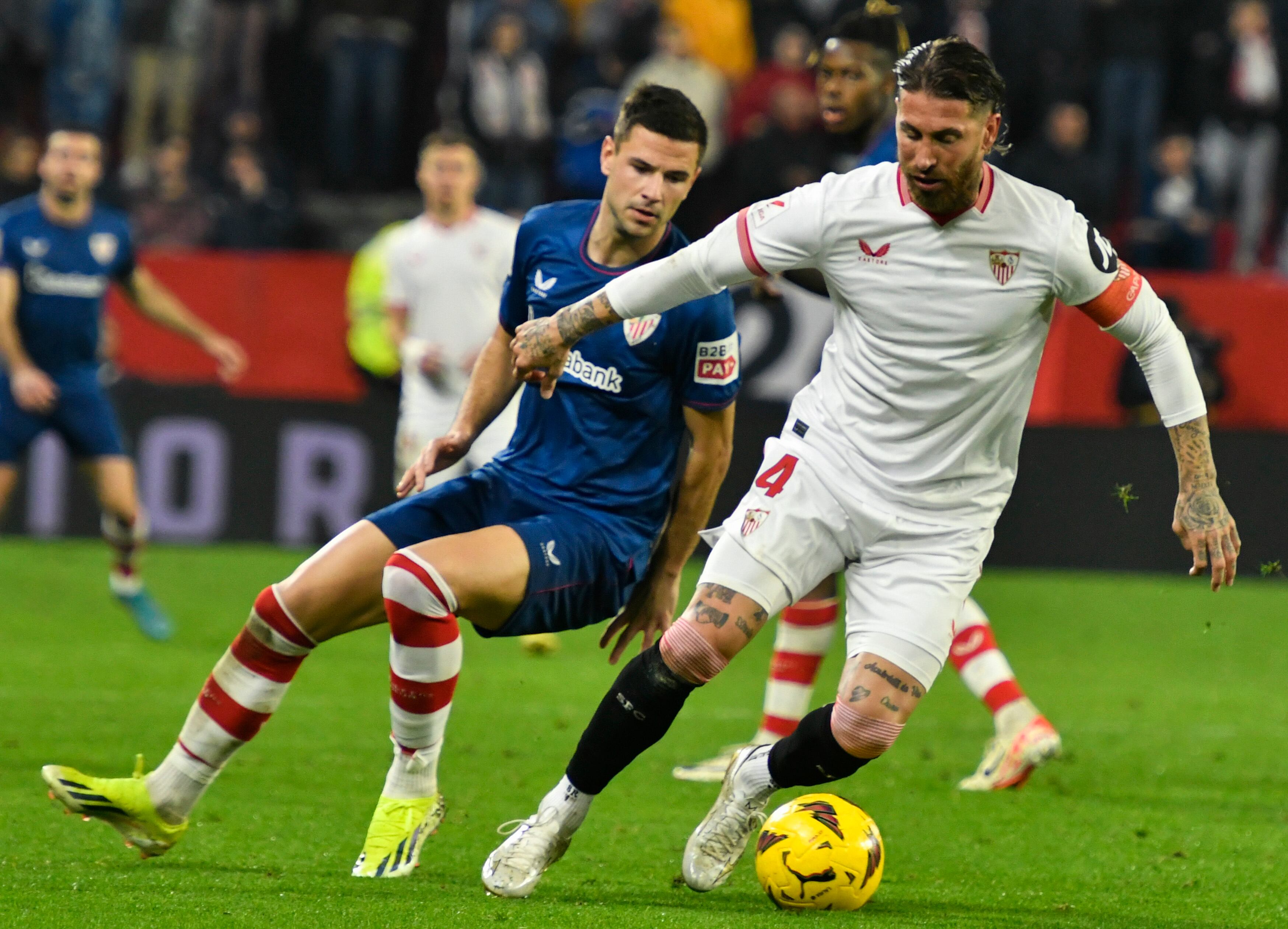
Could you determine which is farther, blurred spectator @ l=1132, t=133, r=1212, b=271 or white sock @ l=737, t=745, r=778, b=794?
blurred spectator @ l=1132, t=133, r=1212, b=271

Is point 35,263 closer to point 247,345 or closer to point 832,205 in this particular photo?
point 247,345

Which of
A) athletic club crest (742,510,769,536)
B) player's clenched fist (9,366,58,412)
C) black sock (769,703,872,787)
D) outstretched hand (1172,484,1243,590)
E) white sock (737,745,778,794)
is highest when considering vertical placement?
outstretched hand (1172,484,1243,590)

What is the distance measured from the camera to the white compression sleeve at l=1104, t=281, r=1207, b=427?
4.43 meters

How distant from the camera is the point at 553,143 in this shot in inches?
583

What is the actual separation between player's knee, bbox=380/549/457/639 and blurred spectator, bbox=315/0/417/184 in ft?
34.9

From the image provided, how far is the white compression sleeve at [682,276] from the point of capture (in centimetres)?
445

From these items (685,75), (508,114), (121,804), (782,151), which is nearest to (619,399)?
(121,804)

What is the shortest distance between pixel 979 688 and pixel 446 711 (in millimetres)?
2462

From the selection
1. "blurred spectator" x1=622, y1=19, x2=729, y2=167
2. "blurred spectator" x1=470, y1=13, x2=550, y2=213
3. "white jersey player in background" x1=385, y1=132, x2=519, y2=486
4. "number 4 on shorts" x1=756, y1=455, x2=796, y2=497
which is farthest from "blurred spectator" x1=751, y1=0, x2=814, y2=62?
"number 4 on shorts" x1=756, y1=455, x2=796, y2=497

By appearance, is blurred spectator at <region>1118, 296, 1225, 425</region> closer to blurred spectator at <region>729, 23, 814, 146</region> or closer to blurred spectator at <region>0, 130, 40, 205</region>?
blurred spectator at <region>729, 23, 814, 146</region>

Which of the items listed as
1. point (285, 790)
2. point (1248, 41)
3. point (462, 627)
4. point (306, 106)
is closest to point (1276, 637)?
point (462, 627)

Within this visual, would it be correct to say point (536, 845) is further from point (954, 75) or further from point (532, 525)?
point (954, 75)

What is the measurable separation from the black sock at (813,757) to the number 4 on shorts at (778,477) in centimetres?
56

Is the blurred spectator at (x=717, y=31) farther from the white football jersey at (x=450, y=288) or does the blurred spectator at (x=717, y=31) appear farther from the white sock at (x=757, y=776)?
the white sock at (x=757, y=776)
